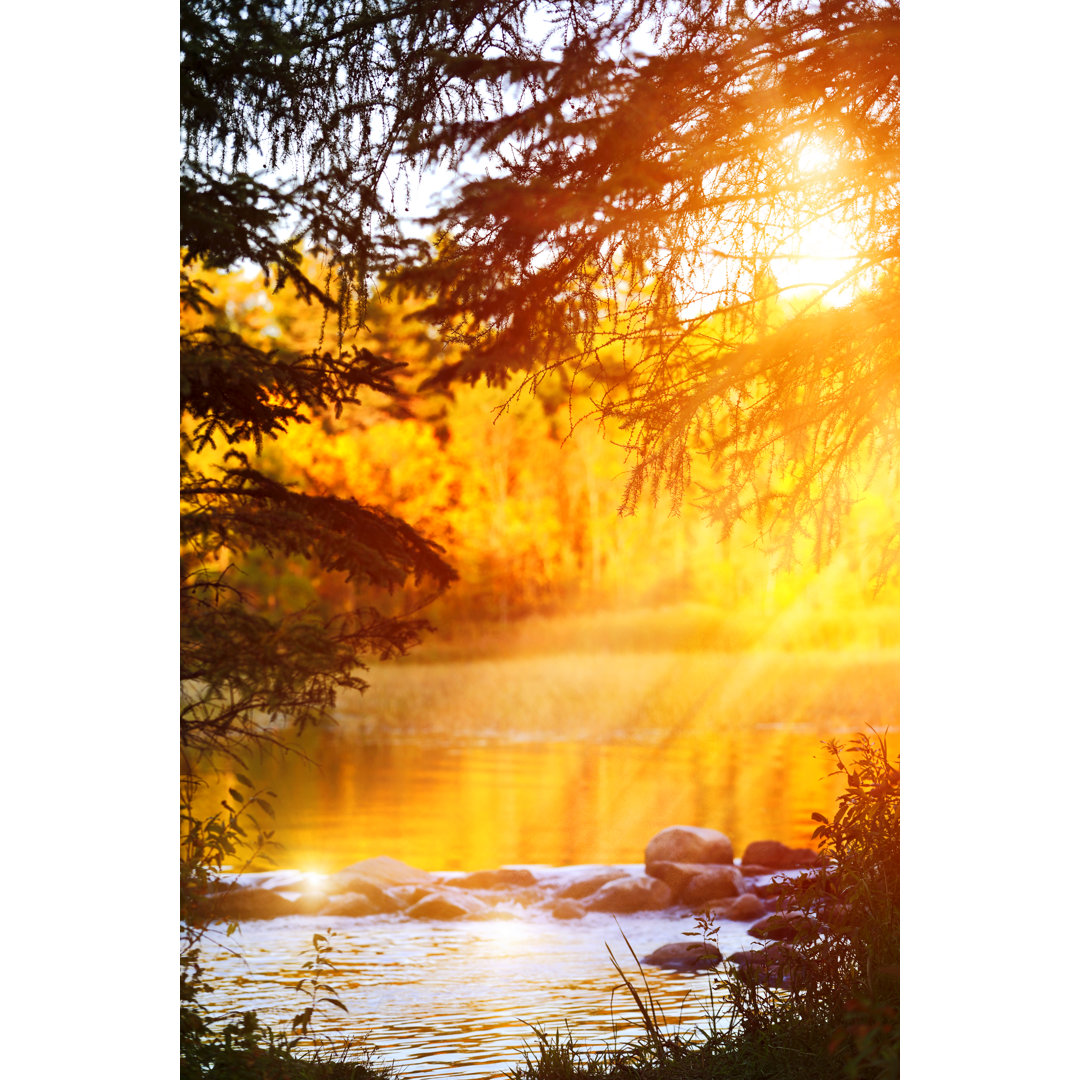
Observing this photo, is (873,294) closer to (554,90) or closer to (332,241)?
(554,90)

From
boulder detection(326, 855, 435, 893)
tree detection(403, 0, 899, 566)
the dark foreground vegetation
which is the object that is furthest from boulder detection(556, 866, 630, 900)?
tree detection(403, 0, 899, 566)

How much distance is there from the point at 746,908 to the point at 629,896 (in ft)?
1.27

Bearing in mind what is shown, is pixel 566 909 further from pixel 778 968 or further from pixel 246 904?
pixel 246 904

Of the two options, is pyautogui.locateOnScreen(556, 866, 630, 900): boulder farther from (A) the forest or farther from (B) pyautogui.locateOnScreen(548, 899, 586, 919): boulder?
(A) the forest

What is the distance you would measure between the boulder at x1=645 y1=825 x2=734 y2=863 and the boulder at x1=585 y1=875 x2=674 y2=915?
8 centimetres

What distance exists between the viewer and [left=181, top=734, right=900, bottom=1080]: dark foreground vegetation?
2.79 m

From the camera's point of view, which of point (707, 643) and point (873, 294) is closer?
point (873, 294)

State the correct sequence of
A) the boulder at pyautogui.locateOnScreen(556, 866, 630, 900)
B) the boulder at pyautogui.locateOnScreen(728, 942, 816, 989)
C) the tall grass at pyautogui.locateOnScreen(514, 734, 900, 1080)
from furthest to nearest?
the boulder at pyautogui.locateOnScreen(556, 866, 630, 900), the boulder at pyautogui.locateOnScreen(728, 942, 816, 989), the tall grass at pyautogui.locateOnScreen(514, 734, 900, 1080)

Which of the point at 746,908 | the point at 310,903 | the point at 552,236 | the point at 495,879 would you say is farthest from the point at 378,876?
the point at 552,236

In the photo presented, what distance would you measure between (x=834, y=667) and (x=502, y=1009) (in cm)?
157

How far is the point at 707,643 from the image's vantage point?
3.38 metres
